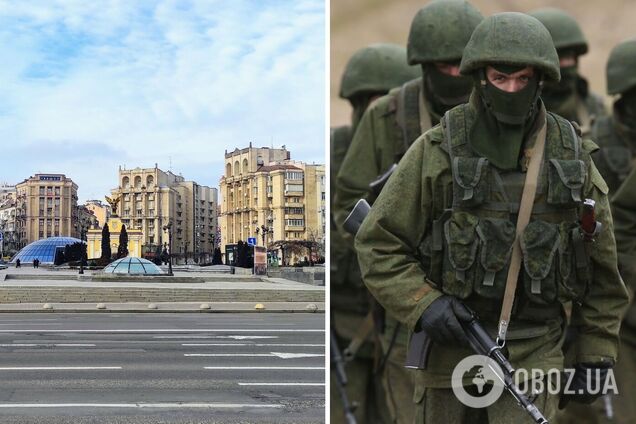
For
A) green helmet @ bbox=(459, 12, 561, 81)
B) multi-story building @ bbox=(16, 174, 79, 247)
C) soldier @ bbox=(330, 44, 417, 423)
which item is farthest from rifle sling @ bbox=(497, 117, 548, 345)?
multi-story building @ bbox=(16, 174, 79, 247)

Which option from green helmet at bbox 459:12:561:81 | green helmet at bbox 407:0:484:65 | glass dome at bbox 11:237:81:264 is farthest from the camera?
glass dome at bbox 11:237:81:264

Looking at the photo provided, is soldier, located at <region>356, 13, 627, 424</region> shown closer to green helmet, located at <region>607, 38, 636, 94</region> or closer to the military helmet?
green helmet, located at <region>607, 38, 636, 94</region>

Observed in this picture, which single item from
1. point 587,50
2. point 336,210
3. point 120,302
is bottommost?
point 120,302

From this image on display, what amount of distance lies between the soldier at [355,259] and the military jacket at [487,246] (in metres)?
0.98

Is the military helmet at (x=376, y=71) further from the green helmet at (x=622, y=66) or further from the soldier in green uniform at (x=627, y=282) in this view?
the soldier in green uniform at (x=627, y=282)

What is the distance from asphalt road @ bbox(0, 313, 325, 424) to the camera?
23.9ft

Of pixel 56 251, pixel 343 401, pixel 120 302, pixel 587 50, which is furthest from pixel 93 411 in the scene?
pixel 56 251

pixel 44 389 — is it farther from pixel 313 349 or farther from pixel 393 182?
pixel 393 182

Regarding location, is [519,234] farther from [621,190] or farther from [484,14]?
[484,14]

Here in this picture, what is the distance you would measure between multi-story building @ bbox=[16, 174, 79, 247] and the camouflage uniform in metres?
56.2

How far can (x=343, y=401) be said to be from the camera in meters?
3.55

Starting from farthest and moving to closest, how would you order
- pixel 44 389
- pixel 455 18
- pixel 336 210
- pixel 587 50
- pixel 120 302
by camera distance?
pixel 120 302, pixel 44 389, pixel 336 210, pixel 587 50, pixel 455 18

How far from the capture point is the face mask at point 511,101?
2264 millimetres

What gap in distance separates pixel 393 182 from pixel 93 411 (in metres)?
5.55
